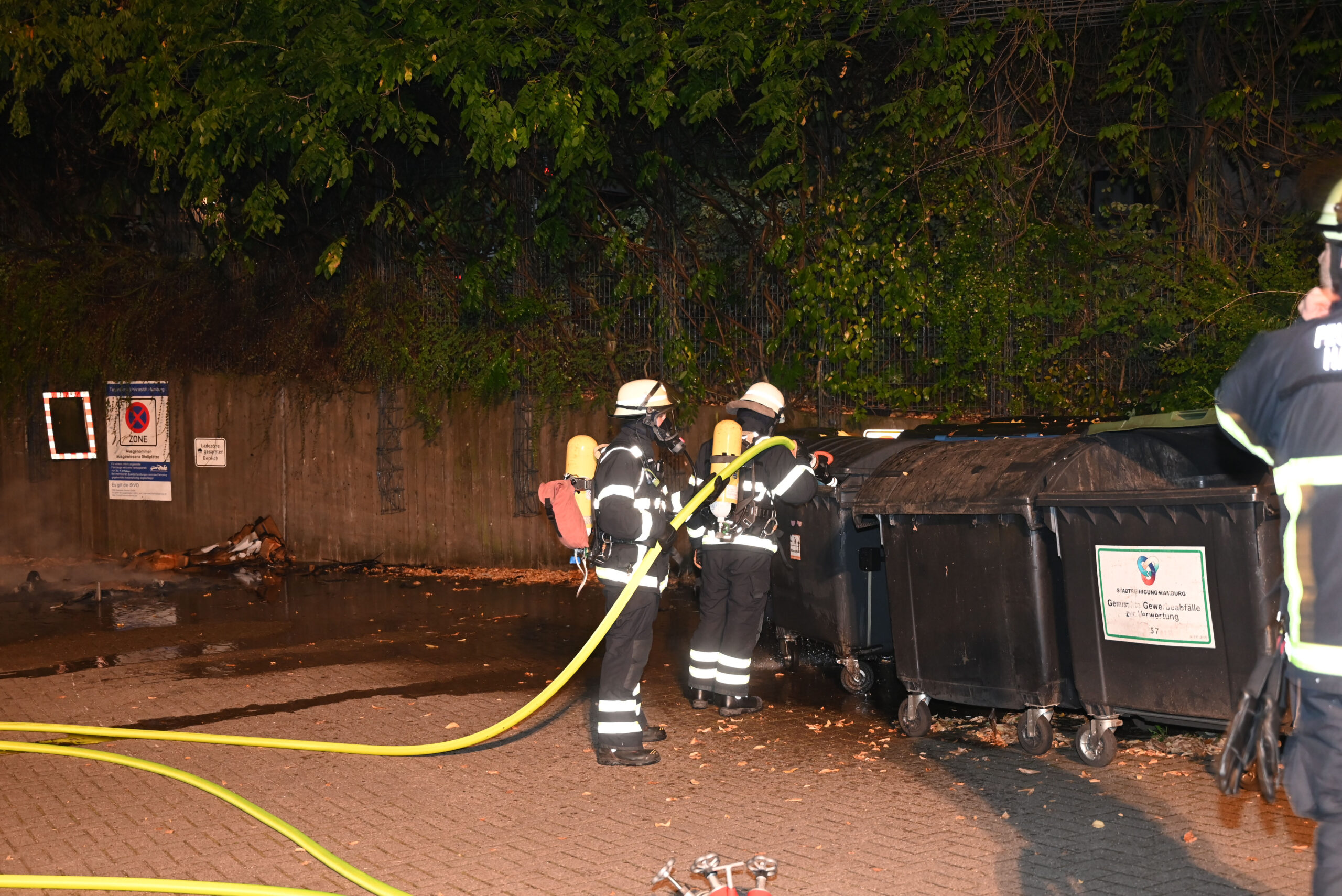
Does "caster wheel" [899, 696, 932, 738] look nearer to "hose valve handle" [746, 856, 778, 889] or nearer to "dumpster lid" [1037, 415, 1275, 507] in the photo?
"dumpster lid" [1037, 415, 1275, 507]

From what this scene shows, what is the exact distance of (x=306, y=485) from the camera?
14570mm

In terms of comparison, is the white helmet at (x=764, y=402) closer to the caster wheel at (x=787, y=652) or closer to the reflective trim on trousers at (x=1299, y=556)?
the caster wheel at (x=787, y=652)

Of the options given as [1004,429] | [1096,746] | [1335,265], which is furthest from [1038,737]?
[1335,265]

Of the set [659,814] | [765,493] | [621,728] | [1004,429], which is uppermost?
[1004,429]

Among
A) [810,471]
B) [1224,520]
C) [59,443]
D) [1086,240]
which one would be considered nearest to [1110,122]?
[1086,240]

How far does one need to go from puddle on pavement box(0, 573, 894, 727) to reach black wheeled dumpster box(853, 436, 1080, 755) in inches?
36.5

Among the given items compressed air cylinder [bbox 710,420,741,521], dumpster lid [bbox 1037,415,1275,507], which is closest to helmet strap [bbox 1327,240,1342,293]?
dumpster lid [bbox 1037,415,1275,507]

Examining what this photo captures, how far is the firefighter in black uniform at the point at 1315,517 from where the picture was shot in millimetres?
2854

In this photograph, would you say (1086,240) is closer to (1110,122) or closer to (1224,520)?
(1110,122)

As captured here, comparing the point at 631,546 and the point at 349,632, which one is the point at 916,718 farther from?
the point at 349,632

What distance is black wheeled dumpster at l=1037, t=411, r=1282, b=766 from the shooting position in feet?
17.1

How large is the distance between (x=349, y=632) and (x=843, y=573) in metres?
4.59

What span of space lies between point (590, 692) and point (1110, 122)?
7567mm

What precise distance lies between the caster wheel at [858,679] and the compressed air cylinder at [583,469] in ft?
7.01
